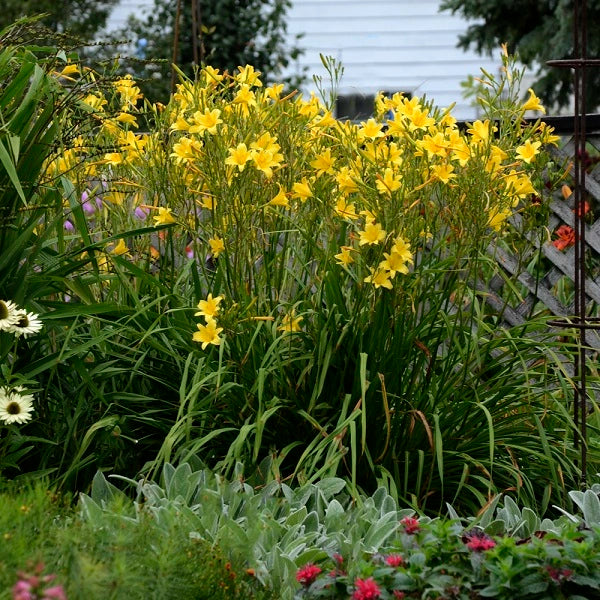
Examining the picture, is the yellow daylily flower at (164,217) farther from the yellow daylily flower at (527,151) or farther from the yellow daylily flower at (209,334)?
the yellow daylily flower at (527,151)

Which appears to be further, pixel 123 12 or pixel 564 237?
pixel 123 12

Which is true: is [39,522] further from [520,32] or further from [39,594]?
[520,32]

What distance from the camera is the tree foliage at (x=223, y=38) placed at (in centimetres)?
1013

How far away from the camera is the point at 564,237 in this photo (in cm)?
462

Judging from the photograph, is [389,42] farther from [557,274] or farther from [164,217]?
[164,217]

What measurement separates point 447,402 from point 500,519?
61 cm

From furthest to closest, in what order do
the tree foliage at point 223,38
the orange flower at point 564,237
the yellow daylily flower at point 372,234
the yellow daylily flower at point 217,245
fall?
the tree foliage at point 223,38 < the orange flower at point 564,237 < the yellow daylily flower at point 217,245 < the yellow daylily flower at point 372,234

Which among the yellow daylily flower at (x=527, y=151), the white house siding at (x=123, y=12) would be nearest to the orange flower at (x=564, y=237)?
the yellow daylily flower at (x=527, y=151)

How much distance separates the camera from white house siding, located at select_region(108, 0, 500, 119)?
12578mm

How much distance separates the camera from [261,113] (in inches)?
126

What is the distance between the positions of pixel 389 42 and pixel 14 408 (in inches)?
412

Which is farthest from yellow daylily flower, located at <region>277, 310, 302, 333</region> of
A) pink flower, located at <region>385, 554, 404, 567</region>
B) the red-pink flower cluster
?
the red-pink flower cluster

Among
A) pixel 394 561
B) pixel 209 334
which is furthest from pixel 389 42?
pixel 394 561

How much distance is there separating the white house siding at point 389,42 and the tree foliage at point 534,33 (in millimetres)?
1871
